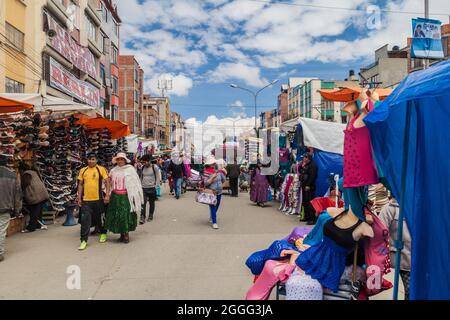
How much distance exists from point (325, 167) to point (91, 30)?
25585 mm

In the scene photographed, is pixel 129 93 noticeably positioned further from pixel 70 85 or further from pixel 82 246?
pixel 82 246

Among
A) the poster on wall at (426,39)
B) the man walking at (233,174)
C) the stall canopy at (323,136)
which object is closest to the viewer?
the stall canopy at (323,136)

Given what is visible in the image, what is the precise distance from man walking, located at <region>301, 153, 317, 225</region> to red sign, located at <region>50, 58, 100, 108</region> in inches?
613

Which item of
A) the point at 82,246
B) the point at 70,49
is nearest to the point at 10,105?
the point at 82,246

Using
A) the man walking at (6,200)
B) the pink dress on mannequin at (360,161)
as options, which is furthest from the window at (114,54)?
the pink dress on mannequin at (360,161)

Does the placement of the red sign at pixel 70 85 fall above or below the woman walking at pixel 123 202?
above

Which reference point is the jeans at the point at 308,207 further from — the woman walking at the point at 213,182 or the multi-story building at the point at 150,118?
the multi-story building at the point at 150,118

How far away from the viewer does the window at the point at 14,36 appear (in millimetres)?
16469

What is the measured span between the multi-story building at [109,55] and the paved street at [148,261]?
86.1 ft

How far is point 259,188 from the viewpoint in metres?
13.5
